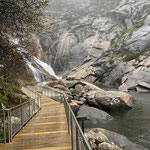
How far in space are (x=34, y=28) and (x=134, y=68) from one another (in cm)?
3348

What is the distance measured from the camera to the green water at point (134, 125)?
1001 centimetres

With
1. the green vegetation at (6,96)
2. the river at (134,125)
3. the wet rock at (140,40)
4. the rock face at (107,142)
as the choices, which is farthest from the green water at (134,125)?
the wet rock at (140,40)

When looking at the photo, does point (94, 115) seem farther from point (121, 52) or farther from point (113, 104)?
point (121, 52)

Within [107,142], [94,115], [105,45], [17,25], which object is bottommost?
[107,142]

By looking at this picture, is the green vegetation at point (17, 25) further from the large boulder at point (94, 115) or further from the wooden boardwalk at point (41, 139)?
the large boulder at point (94, 115)

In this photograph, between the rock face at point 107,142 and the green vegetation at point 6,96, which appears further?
the green vegetation at point 6,96

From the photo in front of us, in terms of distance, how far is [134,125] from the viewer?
1227 cm

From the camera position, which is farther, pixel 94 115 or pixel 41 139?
pixel 94 115

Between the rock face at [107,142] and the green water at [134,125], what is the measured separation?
95 centimetres

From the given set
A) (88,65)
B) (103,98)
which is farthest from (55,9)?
(103,98)

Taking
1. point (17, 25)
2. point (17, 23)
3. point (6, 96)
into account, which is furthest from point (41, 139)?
point (17, 23)

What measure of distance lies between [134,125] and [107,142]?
5206 millimetres

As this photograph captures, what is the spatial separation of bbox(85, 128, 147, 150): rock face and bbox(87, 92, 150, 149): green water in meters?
0.95

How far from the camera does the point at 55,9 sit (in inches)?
3883
